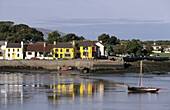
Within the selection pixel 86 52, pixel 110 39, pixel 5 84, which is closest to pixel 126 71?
pixel 86 52

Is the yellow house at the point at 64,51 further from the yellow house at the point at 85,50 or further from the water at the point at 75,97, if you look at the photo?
the water at the point at 75,97

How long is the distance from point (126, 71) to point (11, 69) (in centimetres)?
2881

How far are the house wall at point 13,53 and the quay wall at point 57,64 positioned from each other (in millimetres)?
11445

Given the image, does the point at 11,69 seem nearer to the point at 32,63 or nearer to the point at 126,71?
the point at 32,63

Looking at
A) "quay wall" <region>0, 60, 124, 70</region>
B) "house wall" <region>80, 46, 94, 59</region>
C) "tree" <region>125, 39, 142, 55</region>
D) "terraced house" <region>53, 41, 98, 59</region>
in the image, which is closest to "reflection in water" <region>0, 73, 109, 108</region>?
"quay wall" <region>0, 60, 124, 70</region>

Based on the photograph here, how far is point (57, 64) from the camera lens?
100 metres

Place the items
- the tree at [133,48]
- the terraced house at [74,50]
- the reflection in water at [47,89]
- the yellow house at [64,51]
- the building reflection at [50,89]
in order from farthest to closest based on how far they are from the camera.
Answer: the tree at [133,48], the terraced house at [74,50], the yellow house at [64,51], the building reflection at [50,89], the reflection in water at [47,89]

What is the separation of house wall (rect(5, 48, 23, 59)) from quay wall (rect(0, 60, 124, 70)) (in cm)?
1144

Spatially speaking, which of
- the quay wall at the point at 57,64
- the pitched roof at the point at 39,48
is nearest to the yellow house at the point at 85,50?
the pitched roof at the point at 39,48

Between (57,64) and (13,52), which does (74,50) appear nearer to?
(57,64)

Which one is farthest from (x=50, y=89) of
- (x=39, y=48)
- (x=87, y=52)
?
(x=39, y=48)

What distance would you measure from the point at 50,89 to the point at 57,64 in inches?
1534

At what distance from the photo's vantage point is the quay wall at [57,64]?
3809 inches

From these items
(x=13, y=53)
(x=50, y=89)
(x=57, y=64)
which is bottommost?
(x=50, y=89)
